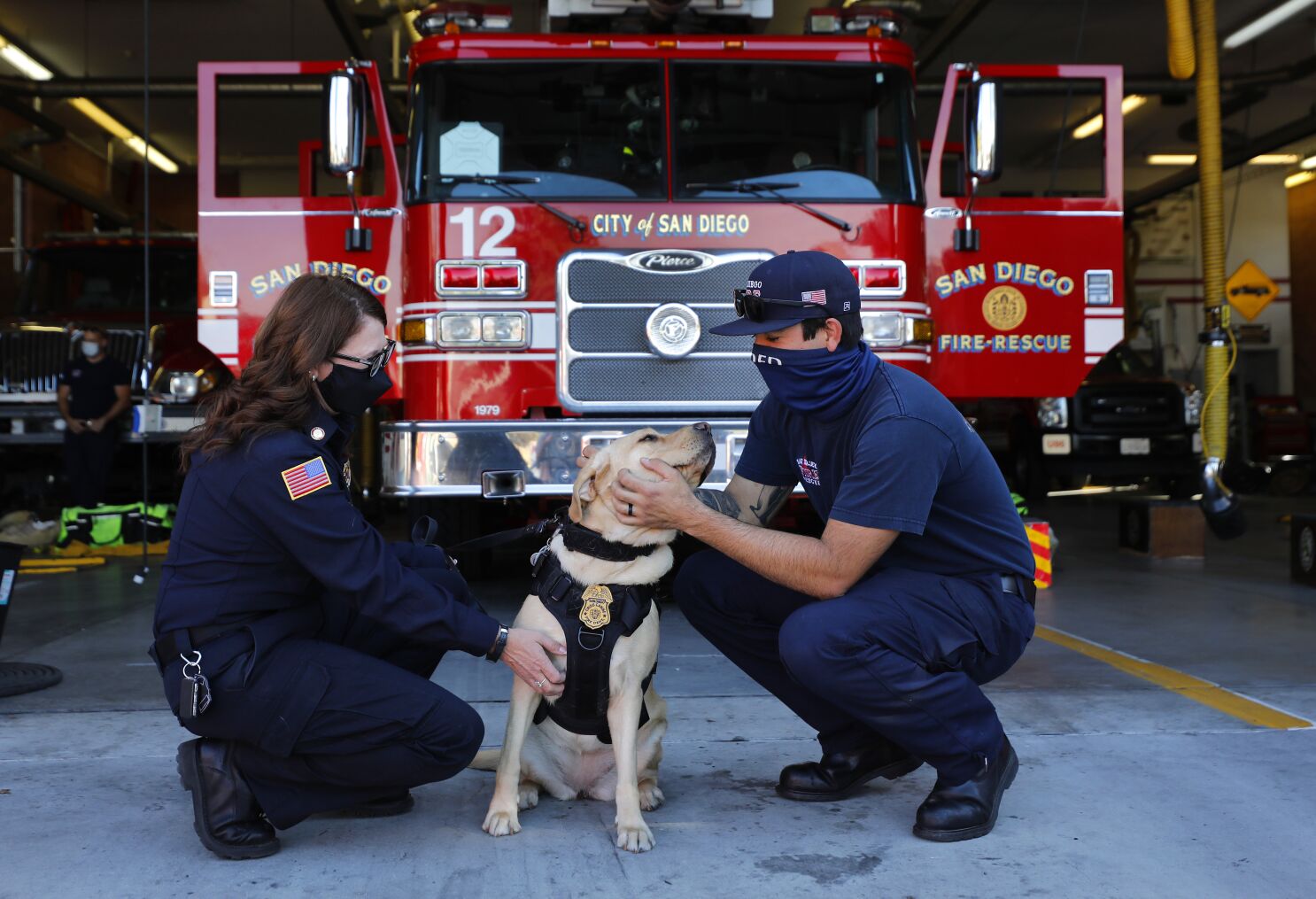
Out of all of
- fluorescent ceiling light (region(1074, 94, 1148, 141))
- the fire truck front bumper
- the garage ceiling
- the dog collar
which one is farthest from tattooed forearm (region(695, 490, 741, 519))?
fluorescent ceiling light (region(1074, 94, 1148, 141))

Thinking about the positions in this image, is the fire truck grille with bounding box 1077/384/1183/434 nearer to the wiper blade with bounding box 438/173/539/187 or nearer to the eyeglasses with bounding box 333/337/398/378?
the wiper blade with bounding box 438/173/539/187

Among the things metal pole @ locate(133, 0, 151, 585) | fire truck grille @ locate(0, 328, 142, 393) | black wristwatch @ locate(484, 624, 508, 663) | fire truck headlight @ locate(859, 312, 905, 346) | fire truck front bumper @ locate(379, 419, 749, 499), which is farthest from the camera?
fire truck grille @ locate(0, 328, 142, 393)

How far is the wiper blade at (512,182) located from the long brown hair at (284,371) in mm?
2931

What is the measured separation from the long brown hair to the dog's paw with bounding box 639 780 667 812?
3.94 feet

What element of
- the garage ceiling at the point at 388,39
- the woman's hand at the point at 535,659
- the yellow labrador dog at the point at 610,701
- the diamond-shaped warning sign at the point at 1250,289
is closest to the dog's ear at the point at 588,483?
the yellow labrador dog at the point at 610,701

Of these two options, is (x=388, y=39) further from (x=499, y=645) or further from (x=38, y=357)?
(x=499, y=645)

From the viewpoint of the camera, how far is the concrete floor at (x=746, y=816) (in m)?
2.68

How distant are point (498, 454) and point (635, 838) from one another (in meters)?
2.87

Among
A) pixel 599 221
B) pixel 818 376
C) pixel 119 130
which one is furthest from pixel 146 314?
pixel 119 130

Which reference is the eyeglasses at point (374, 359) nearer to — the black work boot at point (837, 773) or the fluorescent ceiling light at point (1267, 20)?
the black work boot at point (837, 773)

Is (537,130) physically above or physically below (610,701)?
above

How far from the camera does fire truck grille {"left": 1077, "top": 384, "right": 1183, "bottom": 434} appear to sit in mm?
13883

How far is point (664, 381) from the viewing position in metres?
5.76

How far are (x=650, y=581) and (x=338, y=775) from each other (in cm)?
84
